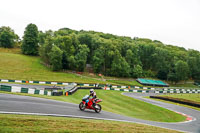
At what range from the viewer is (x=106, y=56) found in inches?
3568

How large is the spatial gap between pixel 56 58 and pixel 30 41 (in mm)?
27770

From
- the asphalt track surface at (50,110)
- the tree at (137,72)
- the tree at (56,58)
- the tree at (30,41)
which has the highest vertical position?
the tree at (30,41)

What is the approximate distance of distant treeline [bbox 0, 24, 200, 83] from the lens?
278ft

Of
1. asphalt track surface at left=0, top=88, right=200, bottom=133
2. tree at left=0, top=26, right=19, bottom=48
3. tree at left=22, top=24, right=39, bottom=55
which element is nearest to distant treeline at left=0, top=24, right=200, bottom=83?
tree at left=22, top=24, right=39, bottom=55

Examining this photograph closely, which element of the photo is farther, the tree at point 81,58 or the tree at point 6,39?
the tree at point 6,39

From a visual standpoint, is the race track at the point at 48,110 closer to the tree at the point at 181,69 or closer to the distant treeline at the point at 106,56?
the distant treeline at the point at 106,56

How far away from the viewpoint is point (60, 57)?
79.8m

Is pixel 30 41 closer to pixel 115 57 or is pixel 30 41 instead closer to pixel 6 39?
pixel 6 39

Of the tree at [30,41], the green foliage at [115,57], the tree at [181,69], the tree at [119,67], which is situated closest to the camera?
the green foliage at [115,57]

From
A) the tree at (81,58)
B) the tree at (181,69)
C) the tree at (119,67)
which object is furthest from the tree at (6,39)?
the tree at (181,69)

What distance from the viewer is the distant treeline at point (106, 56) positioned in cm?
8481

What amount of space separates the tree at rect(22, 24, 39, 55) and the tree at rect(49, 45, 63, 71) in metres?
26.6

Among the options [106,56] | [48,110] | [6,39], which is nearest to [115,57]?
[106,56]

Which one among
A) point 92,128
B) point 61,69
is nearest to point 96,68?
point 61,69
